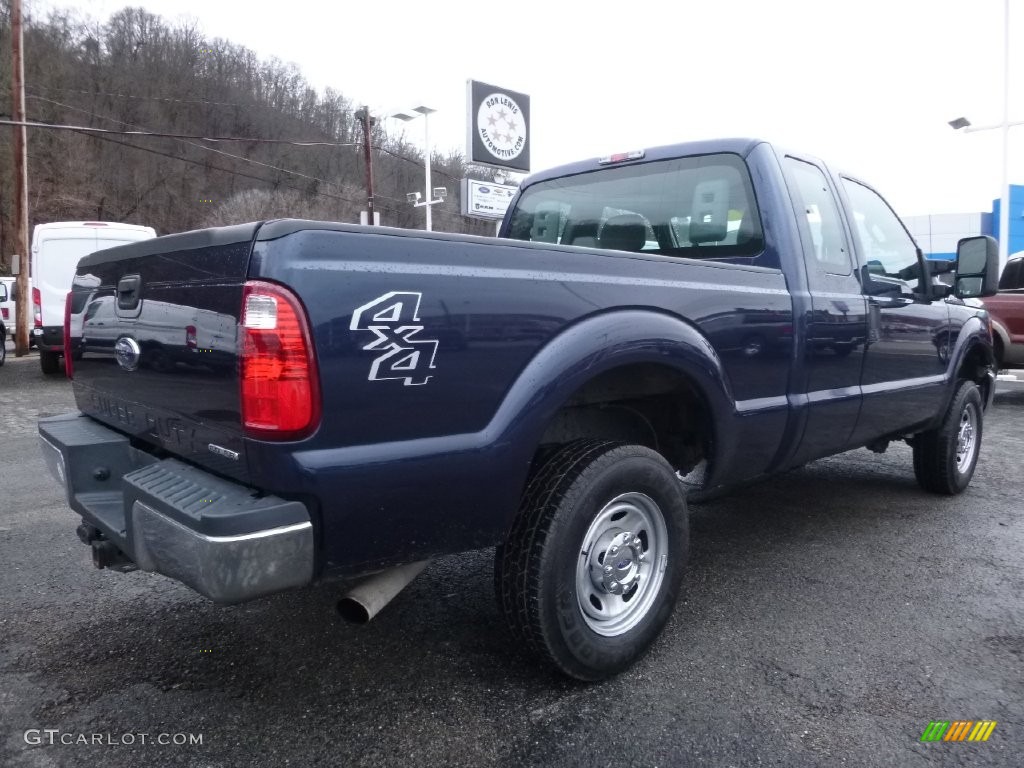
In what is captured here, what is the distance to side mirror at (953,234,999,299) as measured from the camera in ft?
14.9

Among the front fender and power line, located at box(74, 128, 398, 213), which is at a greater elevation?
power line, located at box(74, 128, 398, 213)

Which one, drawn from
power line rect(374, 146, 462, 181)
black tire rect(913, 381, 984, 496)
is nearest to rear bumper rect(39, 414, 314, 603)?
black tire rect(913, 381, 984, 496)

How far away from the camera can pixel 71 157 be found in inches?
1601

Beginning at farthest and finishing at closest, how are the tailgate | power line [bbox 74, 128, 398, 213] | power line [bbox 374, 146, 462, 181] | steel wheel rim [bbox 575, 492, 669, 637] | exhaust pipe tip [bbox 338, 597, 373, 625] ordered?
1. power line [bbox 74, 128, 398, 213]
2. power line [bbox 374, 146, 462, 181]
3. steel wheel rim [bbox 575, 492, 669, 637]
4. exhaust pipe tip [bbox 338, 597, 373, 625]
5. the tailgate

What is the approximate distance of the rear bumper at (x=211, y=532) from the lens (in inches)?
71.4

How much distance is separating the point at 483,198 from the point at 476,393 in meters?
15.9

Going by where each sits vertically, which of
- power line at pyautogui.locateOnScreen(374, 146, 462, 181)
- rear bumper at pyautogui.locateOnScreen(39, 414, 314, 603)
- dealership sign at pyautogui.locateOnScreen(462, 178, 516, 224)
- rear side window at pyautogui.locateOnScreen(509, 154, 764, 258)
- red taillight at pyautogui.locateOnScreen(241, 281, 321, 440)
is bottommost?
rear bumper at pyautogui.locateOnScreen(39, 414, 314, 603)

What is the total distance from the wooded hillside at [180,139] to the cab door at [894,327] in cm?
2873

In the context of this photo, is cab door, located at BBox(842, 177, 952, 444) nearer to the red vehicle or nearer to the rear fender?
the rear fender

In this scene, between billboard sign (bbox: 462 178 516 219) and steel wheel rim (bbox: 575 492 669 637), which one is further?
billboard sign (bbox: 462 178 516 219)

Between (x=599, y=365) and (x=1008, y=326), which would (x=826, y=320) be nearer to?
(x=599, y=365)

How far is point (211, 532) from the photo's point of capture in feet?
5.96

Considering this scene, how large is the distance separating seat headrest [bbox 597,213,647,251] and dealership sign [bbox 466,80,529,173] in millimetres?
13169
